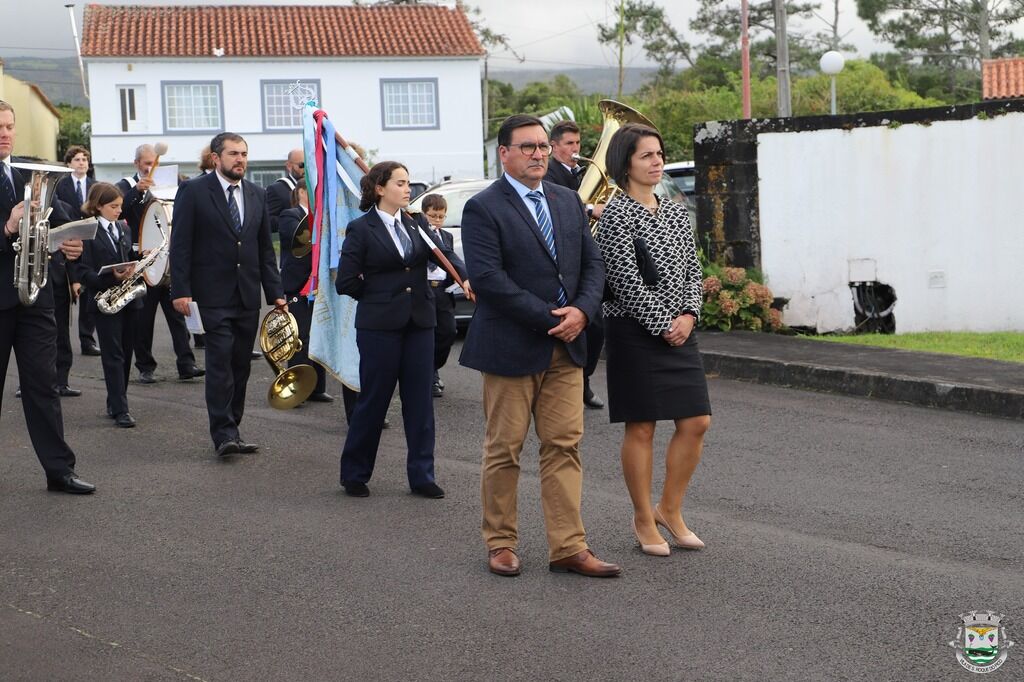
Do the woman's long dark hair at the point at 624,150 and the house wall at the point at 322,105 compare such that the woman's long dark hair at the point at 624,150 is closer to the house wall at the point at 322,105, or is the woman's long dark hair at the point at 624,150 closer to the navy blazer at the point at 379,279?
the navy blazer at the point at 379,279

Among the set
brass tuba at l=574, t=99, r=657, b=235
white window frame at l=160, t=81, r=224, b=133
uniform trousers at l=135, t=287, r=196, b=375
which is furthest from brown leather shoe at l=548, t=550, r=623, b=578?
white window frame at l=160, t=81, r=224, b=133

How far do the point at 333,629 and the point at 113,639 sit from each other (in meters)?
0.83

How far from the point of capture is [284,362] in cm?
1016

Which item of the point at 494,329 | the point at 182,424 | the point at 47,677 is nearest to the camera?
the point at 47,677

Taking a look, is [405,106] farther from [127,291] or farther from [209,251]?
[209,251]

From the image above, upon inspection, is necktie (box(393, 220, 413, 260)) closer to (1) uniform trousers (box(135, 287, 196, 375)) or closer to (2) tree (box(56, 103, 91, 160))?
(1) uniform trousers (box(135, 287, 196, 375))

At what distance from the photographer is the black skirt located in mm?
6223

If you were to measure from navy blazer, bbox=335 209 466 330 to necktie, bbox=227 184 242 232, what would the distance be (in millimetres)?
1414

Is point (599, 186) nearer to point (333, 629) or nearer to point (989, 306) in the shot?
point (333, 629)

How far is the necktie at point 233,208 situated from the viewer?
8781 mm

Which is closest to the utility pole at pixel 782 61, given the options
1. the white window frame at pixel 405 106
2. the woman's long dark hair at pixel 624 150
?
the woman's long dark hair at pixel 624 150

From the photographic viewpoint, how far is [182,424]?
32.7ft

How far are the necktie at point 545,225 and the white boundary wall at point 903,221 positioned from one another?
26.2 ft

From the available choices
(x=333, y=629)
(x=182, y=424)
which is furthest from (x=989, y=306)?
(x=333, y=629)
